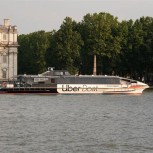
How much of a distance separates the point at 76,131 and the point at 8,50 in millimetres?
121051

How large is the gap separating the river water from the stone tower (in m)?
98.0

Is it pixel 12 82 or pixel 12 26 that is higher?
pixel 12 26

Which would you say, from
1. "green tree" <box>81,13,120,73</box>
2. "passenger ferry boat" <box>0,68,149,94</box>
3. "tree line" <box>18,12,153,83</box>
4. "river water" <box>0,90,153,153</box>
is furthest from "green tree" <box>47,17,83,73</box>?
"river water" <box>0,90,153,153</box>

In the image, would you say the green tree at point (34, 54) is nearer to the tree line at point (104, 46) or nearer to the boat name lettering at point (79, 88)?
the tree line at point (104, 46)

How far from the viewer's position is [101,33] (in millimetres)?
151000

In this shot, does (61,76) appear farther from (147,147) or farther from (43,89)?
(147,147)

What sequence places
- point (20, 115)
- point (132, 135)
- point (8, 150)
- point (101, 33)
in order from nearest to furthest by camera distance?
point (8, 150) < point (132, 135) < point (20, 115) < point (101, 33)

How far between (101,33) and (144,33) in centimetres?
1101

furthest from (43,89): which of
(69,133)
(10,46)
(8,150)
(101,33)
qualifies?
(8,150)

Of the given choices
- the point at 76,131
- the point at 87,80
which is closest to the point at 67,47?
the point at 87,80

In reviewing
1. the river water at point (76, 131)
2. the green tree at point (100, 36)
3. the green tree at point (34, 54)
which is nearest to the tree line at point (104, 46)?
the green tree at point (100, 36)

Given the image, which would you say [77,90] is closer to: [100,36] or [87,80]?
[87,80]

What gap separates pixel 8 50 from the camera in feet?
561

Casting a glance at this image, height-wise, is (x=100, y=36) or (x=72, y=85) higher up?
(x=100, y=36)
